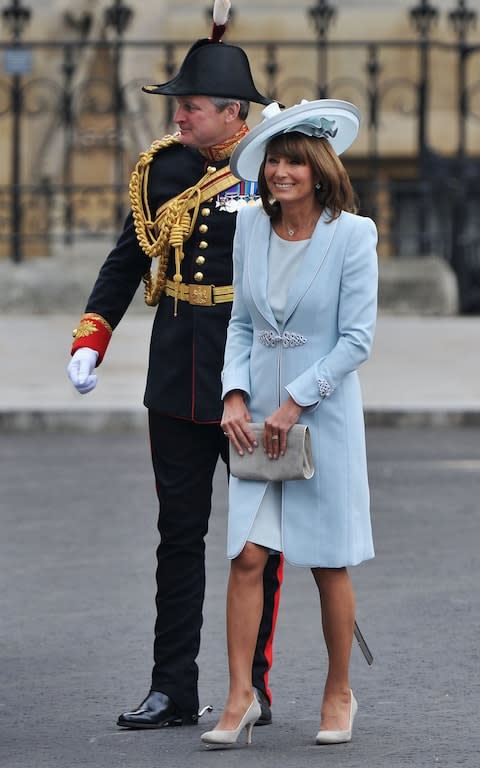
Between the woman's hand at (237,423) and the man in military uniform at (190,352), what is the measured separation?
0.31 metres

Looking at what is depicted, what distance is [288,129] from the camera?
4965mm

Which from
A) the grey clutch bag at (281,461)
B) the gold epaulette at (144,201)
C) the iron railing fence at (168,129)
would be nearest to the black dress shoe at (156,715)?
the grey clutch bag at (281,461)

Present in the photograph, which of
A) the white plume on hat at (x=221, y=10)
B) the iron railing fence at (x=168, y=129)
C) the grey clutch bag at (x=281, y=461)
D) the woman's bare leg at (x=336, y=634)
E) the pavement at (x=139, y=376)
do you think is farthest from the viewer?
the iron railing fence at (x=168, y=129)

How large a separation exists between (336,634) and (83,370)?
991mm

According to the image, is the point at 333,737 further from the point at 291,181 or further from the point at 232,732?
the point at 291,181

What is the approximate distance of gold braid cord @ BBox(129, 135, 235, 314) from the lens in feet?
17.8

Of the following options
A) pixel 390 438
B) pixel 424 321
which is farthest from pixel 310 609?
pixel 424 321

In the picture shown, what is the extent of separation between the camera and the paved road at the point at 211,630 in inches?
202

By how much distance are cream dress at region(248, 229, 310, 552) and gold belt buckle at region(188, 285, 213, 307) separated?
406 mm

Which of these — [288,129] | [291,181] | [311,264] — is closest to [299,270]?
[311,264]

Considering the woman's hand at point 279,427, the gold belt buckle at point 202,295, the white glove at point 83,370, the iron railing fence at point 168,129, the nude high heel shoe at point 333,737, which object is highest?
the iron railing fence at point 168,129

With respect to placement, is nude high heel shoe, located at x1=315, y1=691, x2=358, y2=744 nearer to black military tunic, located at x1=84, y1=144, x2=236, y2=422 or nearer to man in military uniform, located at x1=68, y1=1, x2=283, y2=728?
man in military uniform, located at x1=68, y1=1, x2=283, y2=728

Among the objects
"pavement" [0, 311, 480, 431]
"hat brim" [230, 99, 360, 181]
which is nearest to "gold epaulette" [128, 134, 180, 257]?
"hat brim" [230, 99, 360, 181]

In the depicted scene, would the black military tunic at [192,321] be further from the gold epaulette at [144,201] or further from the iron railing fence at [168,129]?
the iron railing fence at [168,129]
